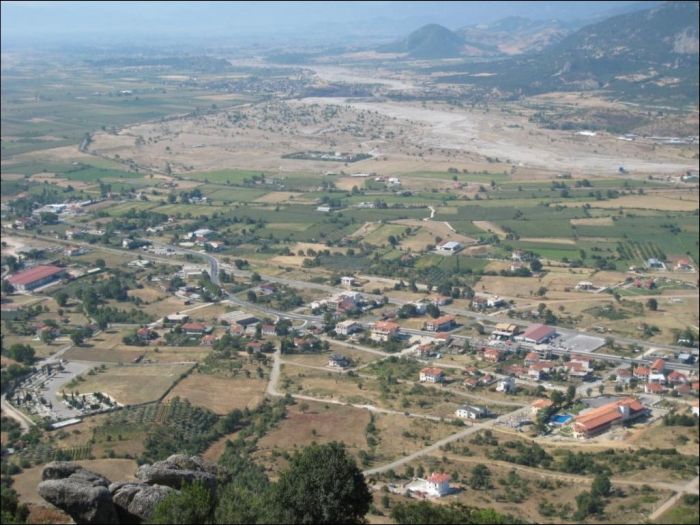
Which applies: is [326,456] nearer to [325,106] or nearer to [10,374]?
[10,374]

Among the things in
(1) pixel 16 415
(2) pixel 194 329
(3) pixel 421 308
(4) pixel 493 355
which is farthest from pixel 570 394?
(1) pixel 16 415

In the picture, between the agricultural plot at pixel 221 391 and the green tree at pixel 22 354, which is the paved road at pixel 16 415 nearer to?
the green tree at pixel 22 354

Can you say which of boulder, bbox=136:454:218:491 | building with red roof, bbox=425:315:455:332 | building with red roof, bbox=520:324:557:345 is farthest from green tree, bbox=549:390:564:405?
boulder, bbox=136:454:218:491

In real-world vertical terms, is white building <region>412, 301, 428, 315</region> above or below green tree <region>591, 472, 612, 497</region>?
below

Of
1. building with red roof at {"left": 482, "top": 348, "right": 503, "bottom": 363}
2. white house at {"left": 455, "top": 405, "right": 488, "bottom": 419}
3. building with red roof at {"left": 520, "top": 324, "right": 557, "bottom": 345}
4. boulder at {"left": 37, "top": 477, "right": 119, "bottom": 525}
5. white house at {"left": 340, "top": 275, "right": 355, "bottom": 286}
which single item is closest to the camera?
boulder at {"left": 37, "top": 477, "right": 119, "bottom": 525}

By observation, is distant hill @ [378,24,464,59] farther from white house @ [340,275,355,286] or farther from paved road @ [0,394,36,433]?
paved road @ [0,394,36,433]

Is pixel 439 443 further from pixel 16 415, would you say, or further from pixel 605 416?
pixel 16 415
